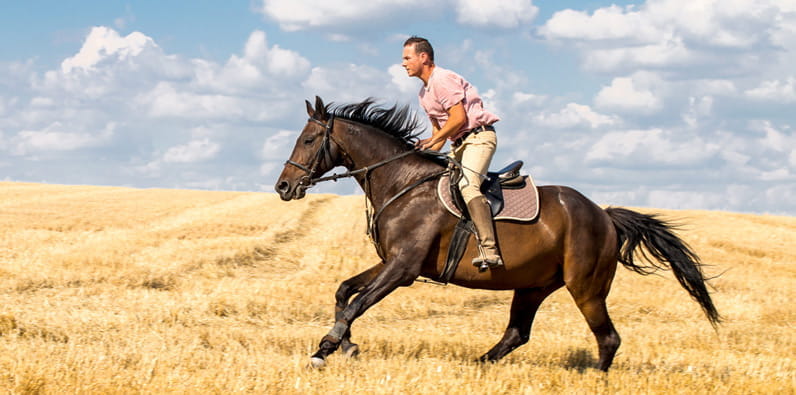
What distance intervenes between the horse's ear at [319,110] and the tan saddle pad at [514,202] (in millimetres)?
1422

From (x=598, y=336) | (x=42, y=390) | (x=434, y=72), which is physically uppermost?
(x=434, y=72)

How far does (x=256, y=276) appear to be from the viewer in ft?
56.1

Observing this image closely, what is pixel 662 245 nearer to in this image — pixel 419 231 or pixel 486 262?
pixel 486 262

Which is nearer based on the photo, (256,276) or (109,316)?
(109,316)

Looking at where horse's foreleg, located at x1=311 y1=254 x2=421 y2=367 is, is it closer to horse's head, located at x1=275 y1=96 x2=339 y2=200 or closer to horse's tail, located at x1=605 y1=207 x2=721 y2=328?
horse's head, located at x1=275 y1=96 x2=339 y2=200

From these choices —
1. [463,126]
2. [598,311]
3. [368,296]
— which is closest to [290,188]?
[368,296]

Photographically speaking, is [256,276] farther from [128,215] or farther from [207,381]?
[128,215]

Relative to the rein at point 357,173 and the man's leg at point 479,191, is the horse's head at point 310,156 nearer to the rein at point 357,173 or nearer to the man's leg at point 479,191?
the rein at point 357,173

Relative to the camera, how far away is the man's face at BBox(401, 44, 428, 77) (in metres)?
8.23

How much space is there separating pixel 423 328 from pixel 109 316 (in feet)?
15.2

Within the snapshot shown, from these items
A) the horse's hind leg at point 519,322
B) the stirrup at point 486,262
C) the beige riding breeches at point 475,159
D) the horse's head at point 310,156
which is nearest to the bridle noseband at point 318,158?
the horse's head at point 310,156

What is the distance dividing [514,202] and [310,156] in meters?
2.19

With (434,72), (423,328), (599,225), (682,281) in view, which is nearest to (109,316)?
(423,328)

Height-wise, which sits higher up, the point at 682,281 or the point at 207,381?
the point at 682,281
